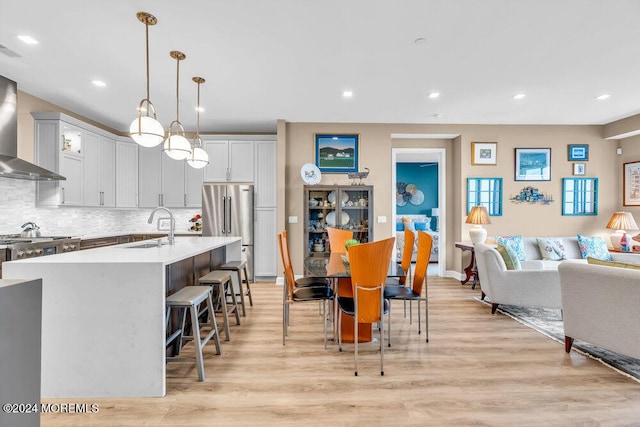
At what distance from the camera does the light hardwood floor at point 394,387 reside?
5.77 ft

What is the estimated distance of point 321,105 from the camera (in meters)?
4.25

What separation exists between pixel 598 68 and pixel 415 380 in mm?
3591

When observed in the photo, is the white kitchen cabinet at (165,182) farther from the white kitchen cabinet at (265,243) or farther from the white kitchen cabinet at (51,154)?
the white kitchen cabinet at (51,154)

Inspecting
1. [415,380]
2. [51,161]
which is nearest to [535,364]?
[415,380]

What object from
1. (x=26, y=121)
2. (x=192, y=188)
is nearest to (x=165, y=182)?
(x=192, y=188)

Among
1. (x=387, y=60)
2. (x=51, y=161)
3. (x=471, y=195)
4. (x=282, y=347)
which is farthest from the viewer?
(x=471, y=195)

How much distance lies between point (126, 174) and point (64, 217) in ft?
3.72

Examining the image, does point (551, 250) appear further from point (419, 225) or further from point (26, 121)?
point (26, 121)

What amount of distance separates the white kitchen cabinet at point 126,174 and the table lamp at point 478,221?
5517mm

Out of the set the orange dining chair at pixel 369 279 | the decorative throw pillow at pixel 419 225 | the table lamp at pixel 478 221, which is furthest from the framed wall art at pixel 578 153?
the orange dining chair at pixel 369 279

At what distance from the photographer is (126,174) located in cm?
518

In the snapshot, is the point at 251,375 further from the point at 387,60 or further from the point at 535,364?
the point at 387,60

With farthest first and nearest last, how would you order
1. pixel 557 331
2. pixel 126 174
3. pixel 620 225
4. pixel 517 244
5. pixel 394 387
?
pixel 126 174
pixel 620 225
pixel 517 244
pixel 557 331
pixel 394 387

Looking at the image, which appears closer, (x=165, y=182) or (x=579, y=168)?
(x=579, y=168)
